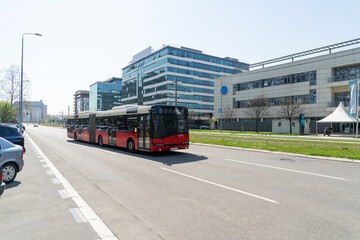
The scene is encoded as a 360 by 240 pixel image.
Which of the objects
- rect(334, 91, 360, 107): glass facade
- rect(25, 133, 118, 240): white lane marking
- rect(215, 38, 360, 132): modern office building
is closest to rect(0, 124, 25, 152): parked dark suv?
rect(25, 133, 118, 240): white lane marking

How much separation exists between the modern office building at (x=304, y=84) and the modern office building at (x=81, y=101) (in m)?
119

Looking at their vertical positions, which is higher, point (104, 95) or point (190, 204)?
point (104, 95)

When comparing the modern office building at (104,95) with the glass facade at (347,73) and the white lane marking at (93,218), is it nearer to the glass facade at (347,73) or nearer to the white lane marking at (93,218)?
the glass facade at (347,73)

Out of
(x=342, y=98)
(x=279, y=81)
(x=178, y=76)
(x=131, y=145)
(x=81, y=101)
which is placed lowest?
(x=131, y=145)

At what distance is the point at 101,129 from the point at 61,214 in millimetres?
14823

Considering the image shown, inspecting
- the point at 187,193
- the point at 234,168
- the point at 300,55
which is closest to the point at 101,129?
the point at 234,168

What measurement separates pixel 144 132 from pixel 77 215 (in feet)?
29.8

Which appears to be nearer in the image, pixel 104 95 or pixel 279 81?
pixel 279 81

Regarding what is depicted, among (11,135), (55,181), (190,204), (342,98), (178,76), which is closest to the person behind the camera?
(190,204)

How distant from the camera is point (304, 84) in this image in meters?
45.1

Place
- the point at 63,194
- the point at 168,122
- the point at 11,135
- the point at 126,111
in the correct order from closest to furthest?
the point at 63,194 → the point at 11,135 → the point at 168,122 → the point at 126,111

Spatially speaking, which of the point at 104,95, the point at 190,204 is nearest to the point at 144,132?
the point at 190,204

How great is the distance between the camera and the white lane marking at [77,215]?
4348 mm

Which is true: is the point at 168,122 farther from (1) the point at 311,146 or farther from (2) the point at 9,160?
(1) the point at 311,146
